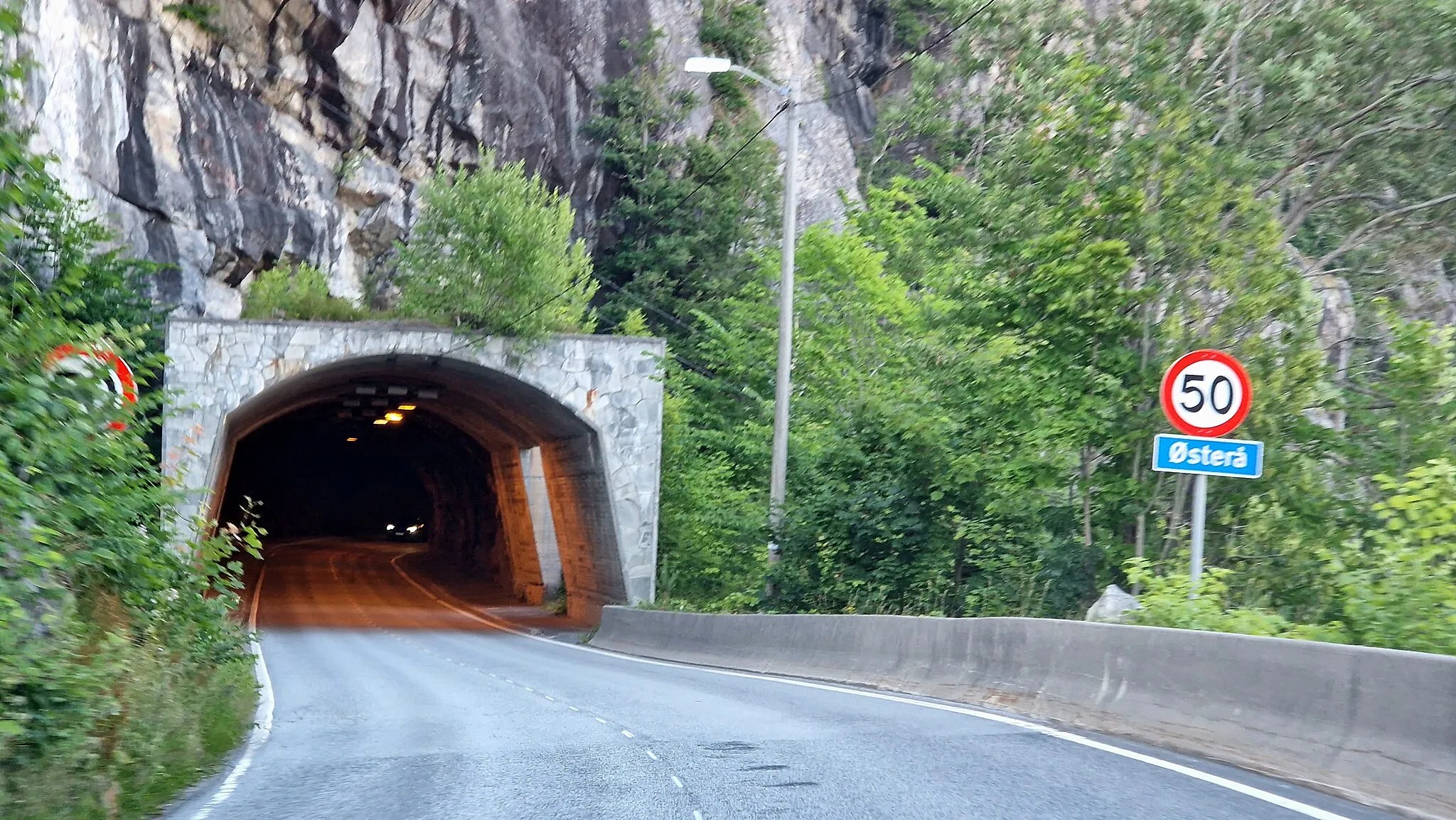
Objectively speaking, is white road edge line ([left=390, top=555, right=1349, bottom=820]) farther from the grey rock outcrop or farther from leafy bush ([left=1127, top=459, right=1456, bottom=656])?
the grey rock outcrop

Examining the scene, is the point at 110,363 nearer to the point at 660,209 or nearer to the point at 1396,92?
the point at 1396,92

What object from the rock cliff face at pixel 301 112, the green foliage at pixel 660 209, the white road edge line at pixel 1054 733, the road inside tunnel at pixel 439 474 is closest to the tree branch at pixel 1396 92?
the white road edge line at pixel 1054 733

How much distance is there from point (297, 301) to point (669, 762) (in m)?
22.0

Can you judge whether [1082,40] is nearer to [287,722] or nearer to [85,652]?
[287,722]

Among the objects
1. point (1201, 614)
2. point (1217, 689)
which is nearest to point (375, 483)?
point (1201, 614)

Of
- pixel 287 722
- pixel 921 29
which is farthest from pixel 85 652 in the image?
pixel 921 29

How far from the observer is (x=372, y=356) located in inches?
1096

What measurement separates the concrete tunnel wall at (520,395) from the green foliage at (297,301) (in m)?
1.22

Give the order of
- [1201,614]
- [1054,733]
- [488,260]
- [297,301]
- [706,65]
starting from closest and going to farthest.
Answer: [1054,733] < [1201,614] < [706,65] < [488,260] < [297,301]

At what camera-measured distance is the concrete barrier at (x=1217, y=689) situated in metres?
7.10

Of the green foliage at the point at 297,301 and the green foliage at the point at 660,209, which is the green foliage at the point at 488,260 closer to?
the green foliage at the point at 297,301

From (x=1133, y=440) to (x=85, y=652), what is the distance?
42.4 feet

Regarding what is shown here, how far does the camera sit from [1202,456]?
1027cm

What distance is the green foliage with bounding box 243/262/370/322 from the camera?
93.9ft
